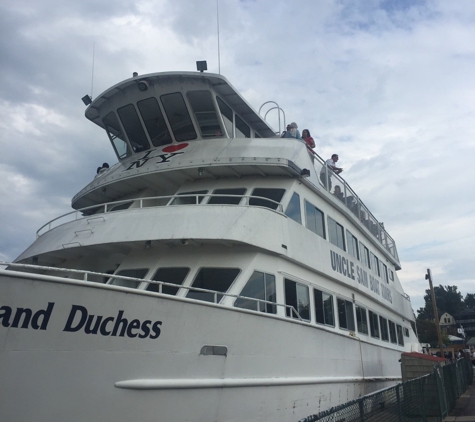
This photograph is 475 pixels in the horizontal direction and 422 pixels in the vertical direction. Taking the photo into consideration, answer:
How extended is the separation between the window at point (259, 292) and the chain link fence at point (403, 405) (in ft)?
7.55

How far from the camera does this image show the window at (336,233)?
1123 centimetres

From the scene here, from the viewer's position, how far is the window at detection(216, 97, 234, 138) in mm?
10414

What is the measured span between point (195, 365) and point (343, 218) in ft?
23.8

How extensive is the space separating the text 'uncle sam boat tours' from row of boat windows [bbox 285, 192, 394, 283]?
0.06 meters

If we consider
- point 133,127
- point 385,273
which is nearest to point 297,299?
point 133,127

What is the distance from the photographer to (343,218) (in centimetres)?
1227

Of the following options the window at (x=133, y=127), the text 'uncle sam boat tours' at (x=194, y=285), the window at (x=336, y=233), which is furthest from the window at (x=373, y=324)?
the window at (x=133, y=127)

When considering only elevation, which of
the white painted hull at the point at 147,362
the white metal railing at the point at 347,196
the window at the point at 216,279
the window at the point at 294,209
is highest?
the white metal railing at the point at 347,196

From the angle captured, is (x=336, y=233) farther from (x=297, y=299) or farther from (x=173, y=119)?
(x=173, y=119)

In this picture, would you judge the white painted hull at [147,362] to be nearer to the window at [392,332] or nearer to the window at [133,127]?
the window at [133,127]

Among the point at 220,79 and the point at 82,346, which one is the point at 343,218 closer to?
the point at 220,79

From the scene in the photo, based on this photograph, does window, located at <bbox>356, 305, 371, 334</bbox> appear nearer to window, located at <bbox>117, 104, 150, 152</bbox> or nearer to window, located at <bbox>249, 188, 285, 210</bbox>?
window, located at <bbox>249, 188, 285, 210</bbox>

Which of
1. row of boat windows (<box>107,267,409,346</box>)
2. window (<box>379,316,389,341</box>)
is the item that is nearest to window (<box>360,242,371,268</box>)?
window (<box>379,316,389,341</box>)

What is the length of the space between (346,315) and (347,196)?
3.56 metres
